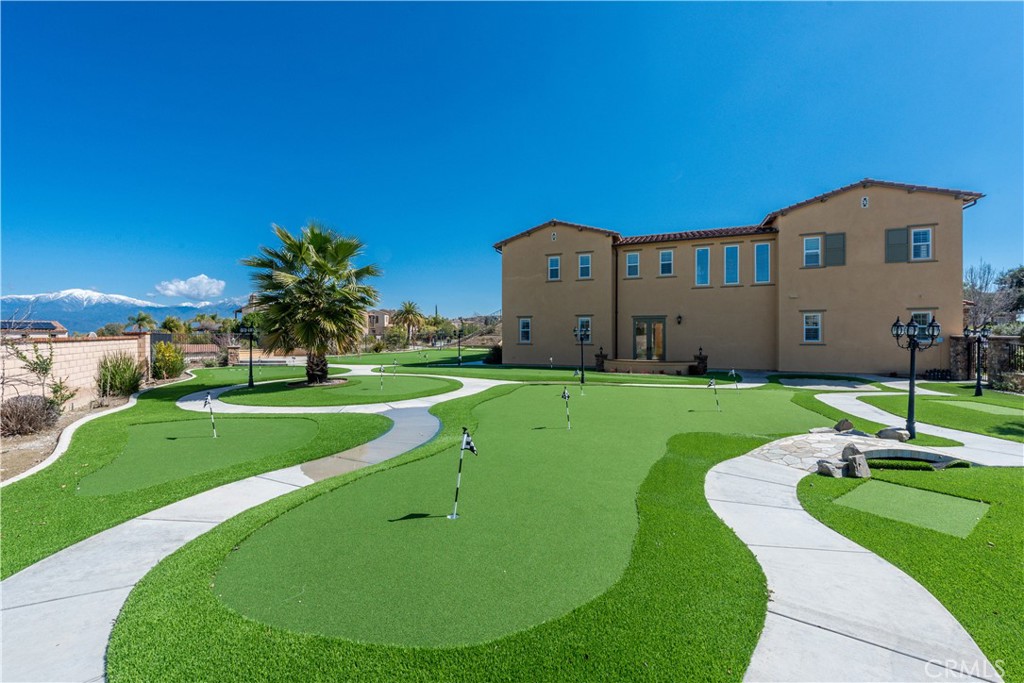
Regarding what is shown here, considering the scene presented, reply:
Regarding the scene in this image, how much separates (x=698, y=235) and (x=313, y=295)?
18.8m

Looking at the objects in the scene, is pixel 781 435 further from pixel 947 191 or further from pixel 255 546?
pixel 947 191

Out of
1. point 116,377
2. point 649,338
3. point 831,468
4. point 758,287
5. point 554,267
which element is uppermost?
point 554,267

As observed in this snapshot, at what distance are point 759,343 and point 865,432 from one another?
15.0 metres

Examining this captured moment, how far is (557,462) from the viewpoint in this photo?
5883 millimetres

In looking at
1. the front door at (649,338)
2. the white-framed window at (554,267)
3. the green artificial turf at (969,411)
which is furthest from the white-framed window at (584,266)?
the green artificial turf at (969,411)

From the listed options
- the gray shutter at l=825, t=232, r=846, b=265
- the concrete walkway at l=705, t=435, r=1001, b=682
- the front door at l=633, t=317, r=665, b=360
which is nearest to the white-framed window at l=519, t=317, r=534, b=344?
the front door at l=633, t=317, r=665, b=360

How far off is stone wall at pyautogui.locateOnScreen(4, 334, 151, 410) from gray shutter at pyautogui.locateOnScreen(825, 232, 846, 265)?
2830 cm

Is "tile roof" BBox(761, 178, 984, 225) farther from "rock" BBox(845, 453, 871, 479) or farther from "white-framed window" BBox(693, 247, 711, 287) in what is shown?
"rock" BBox(845, 453, 871, 479)

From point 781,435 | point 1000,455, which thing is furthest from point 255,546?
point 1000,455

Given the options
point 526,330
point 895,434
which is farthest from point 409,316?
point 895,434

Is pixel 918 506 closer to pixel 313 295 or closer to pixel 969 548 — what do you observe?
pixel 969 548

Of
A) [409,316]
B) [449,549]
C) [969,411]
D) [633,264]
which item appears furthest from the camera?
[409,316]

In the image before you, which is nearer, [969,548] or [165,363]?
[969,548]

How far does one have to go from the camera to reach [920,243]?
61.1 feet
